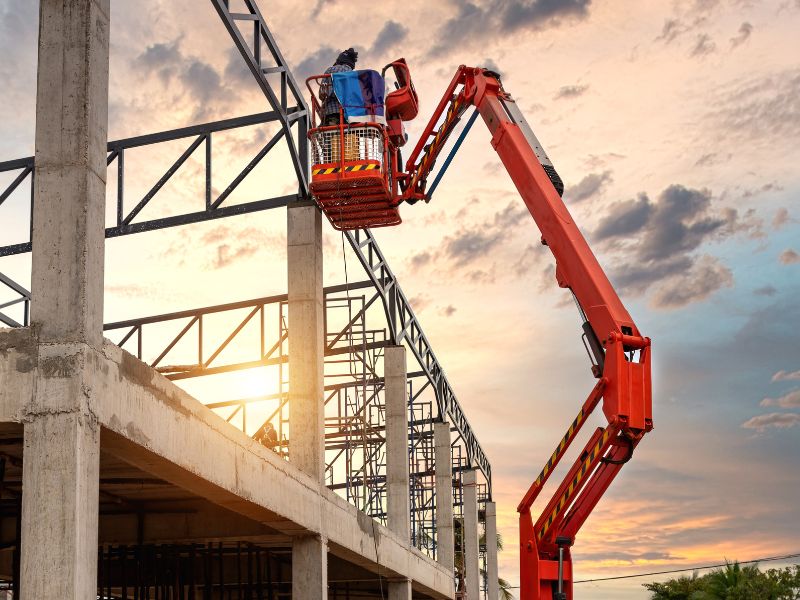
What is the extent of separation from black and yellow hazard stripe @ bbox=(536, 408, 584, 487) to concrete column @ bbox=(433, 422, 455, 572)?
21.4 m

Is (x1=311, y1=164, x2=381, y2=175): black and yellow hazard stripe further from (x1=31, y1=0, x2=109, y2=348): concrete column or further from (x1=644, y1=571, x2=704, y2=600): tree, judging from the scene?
(x1=644, y1=571, x2=704, y2=600): tree

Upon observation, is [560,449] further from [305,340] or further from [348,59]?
[348,59]

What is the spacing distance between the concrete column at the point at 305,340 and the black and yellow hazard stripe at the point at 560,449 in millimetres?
5064

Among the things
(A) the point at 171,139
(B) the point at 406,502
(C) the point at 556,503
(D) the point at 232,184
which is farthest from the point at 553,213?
(B) the point at 406,502

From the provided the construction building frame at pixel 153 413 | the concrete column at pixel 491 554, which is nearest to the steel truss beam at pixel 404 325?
the construction building frame at pixel 153 413

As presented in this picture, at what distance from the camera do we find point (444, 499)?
3734cm

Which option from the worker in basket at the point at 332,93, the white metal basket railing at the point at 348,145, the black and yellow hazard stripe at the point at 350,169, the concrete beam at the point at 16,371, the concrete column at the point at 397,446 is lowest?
the concrete beam at the point at 16,371

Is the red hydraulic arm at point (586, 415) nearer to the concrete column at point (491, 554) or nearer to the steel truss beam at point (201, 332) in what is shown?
the steel truss beam at point (201, 332)

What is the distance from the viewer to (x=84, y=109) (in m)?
11.3

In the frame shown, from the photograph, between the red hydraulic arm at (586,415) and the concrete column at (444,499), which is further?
the concrete column at (444,499)

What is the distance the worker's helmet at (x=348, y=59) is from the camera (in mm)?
20797

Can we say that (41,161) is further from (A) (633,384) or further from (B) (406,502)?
(B) (406,502)

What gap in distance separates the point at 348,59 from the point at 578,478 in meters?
9.22

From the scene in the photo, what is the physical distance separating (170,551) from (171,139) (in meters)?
7.52
